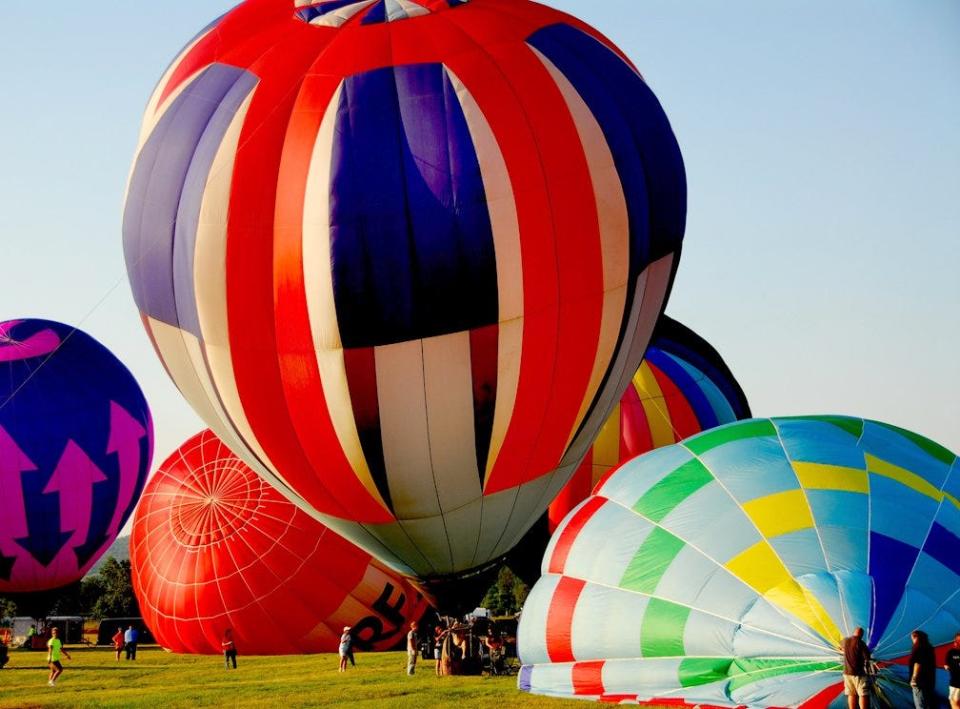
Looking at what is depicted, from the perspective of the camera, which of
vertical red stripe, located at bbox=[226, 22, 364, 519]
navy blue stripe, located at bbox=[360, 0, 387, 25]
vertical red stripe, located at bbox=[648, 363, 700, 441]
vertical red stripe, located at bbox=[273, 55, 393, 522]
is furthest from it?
vertical red stripe, located at bbox=[648, 363, 700, 441]

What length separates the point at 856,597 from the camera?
28.4 ft

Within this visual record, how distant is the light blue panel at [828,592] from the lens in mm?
8602

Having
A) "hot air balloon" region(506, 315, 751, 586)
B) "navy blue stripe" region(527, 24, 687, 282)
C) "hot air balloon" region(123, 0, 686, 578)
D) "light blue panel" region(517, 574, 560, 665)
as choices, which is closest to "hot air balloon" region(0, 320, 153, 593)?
"hot air balloon" region(506, 315, 751, 586)

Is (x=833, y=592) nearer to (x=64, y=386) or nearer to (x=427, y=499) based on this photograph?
(x=427, y=499)

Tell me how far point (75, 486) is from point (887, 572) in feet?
55.9

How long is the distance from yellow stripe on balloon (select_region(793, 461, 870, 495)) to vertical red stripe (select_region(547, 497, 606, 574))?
1.91 meters

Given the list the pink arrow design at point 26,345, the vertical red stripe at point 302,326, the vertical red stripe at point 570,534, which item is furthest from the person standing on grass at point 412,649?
the pink arrow design at point 26,345

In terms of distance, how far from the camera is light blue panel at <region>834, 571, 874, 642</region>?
28.1 ft

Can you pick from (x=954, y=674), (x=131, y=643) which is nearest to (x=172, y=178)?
(x=954, y=674)

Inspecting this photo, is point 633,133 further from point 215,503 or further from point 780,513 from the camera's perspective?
point 215,503

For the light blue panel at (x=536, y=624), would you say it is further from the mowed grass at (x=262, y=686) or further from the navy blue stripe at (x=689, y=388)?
the navy blue stripe at (x=689, y=388)

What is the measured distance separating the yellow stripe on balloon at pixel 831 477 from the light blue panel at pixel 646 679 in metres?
1.76

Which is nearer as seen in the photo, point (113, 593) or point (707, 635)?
point (707, 635)

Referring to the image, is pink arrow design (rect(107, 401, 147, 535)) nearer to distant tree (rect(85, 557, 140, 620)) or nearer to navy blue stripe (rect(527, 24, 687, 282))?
navy blue stripe (rect(527, 24, 687, 282))
